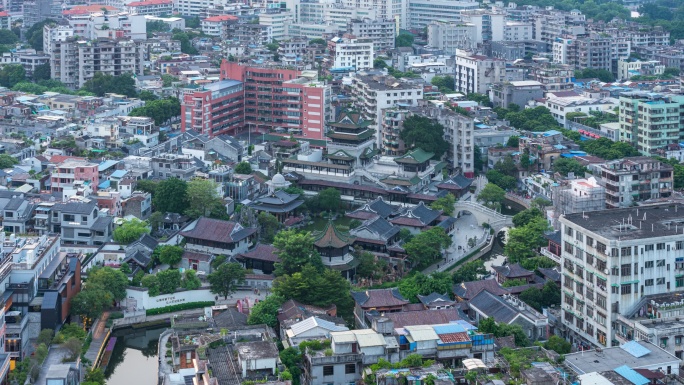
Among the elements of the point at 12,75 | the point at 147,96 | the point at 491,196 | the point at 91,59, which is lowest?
the point at 491,196

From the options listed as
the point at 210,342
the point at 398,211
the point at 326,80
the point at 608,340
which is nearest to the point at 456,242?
the point at 398,211

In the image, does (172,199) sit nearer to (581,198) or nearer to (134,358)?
(134,358)

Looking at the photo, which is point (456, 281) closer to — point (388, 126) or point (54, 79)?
point (388, 126)

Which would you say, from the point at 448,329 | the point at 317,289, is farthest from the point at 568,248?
the point at 317,289

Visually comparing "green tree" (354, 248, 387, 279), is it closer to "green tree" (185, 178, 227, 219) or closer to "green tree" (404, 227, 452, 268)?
"green tree" (404, 227, 452, 268)

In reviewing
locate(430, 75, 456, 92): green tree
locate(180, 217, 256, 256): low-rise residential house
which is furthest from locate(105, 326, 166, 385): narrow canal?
locate(430, 75, 456, 92): green tree
